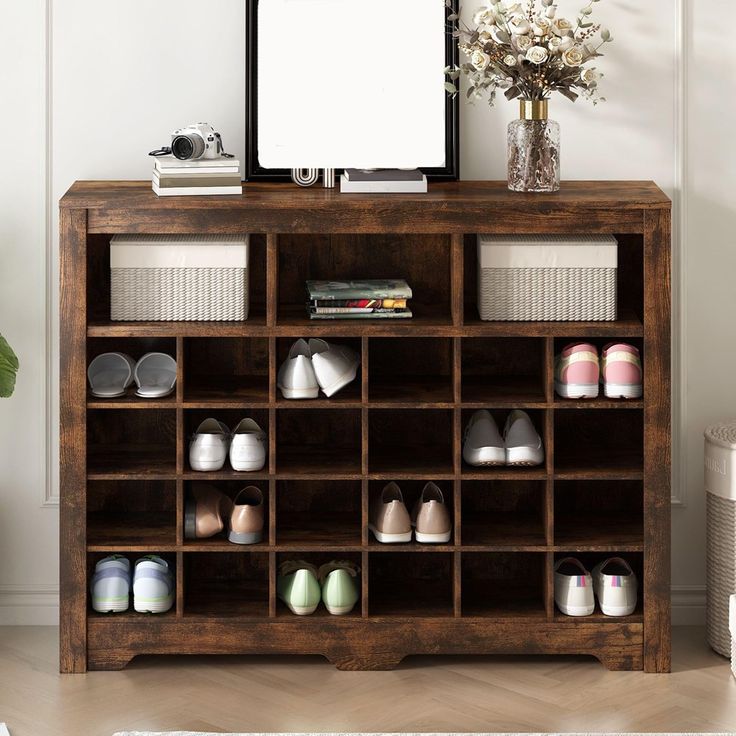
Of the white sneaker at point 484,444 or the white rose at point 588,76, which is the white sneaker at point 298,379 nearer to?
the white sneaker at point 484,444

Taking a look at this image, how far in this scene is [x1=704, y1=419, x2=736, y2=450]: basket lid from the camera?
3.14 metres

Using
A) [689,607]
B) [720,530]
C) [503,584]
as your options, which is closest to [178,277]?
[503,584]

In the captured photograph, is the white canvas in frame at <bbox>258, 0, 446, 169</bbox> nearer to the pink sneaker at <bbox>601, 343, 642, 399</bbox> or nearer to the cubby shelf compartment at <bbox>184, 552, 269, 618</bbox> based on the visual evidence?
the pink sneaker at <bbox>601, 343, 642, 399</bbox>

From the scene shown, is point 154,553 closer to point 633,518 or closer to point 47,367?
point 47,367

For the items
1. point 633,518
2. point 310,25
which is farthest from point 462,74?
point 633,518

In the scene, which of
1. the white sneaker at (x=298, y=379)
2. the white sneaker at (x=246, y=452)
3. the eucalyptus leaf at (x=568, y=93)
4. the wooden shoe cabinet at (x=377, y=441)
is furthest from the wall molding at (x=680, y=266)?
the white sneaker at (x=246, y=452)

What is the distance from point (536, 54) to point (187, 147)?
2.87 feet

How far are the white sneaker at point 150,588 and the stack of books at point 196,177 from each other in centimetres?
93

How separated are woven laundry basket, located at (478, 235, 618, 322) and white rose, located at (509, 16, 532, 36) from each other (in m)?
0.49

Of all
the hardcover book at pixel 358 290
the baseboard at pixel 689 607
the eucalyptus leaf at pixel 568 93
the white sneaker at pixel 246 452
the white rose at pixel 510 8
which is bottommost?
Answer: the baseboard at pixel 689 607

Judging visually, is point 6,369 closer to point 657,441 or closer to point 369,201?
point 369,201

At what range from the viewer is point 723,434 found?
3.21 m

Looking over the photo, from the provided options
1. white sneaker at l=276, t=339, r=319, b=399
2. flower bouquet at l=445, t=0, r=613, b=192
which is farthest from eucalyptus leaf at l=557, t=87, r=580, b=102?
white sneaker at l=276, t=339, r=319, b=399

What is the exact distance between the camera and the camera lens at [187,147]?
304 centimetres
